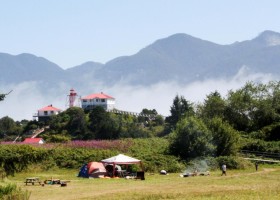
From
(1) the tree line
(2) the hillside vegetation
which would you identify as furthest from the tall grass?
(1) the tree line

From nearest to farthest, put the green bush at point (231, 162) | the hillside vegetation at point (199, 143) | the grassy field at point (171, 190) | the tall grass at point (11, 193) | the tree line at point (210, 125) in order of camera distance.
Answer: the tall grass at point (11, 193)
the grassy field at point (171, 190)
the hillside vegetation at point (199, 143)
the green bush at point (231, 162)
the tree line at point (210, 125)

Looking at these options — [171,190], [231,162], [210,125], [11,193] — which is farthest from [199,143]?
[11,193]

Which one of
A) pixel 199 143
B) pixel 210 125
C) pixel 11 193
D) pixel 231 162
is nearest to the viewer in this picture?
pixel 11 193

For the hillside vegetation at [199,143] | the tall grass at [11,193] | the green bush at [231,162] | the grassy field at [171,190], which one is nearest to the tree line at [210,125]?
the hillside vegetation at [199,143]

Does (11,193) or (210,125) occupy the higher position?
(210,125)

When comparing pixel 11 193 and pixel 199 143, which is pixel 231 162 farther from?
pixel 11 193

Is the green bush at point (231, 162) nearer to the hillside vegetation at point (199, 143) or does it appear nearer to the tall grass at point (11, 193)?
the hillside vegetation at point (199, 143)

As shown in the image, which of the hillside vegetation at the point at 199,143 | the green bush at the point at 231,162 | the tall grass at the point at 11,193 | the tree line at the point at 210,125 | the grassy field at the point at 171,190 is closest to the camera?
the tall grass at the point at 11,193

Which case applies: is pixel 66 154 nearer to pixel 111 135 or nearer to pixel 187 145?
pixel 187 145

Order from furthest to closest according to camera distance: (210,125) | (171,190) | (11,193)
A: (210,125) < (171,190) < (11,193)

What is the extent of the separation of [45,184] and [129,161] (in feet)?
30.6

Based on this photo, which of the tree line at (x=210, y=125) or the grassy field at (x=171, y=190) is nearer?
the grassy field at (x=171, y=190)

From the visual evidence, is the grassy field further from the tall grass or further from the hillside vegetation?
the hillside vegetation

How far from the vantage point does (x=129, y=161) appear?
4591 centimetres
